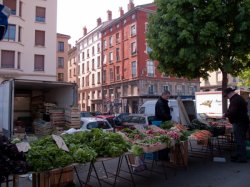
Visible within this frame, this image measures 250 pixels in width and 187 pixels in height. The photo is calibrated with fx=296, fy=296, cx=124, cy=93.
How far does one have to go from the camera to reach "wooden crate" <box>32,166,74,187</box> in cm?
493

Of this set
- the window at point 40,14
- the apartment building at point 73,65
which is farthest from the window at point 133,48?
the apartment building at point 73,65

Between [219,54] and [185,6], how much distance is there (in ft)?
9.06

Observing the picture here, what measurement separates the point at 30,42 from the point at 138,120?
22029mm

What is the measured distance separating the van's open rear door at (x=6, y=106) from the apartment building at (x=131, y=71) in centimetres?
3161

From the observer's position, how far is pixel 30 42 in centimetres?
3241

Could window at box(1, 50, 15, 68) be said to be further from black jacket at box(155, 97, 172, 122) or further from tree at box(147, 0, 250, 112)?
black jacket at box(155, 97, 172, 122)

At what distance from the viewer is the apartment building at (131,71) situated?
4362 cm

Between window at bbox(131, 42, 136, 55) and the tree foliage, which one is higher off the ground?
window at bbox(131, 42, 136, 55)

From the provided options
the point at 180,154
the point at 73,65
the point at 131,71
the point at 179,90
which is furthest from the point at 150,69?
Result: the point at 180,154

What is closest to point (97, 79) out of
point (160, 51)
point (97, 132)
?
point (160, 51)

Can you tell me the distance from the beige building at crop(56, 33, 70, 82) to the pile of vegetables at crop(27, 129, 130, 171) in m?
48.8

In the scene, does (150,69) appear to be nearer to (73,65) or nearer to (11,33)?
(11,33)

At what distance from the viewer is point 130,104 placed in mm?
44219

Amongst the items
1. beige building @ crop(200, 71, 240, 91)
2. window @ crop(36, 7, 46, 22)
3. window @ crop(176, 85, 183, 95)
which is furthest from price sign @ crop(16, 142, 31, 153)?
beige building @ crop(200, 71, 240, 91)
